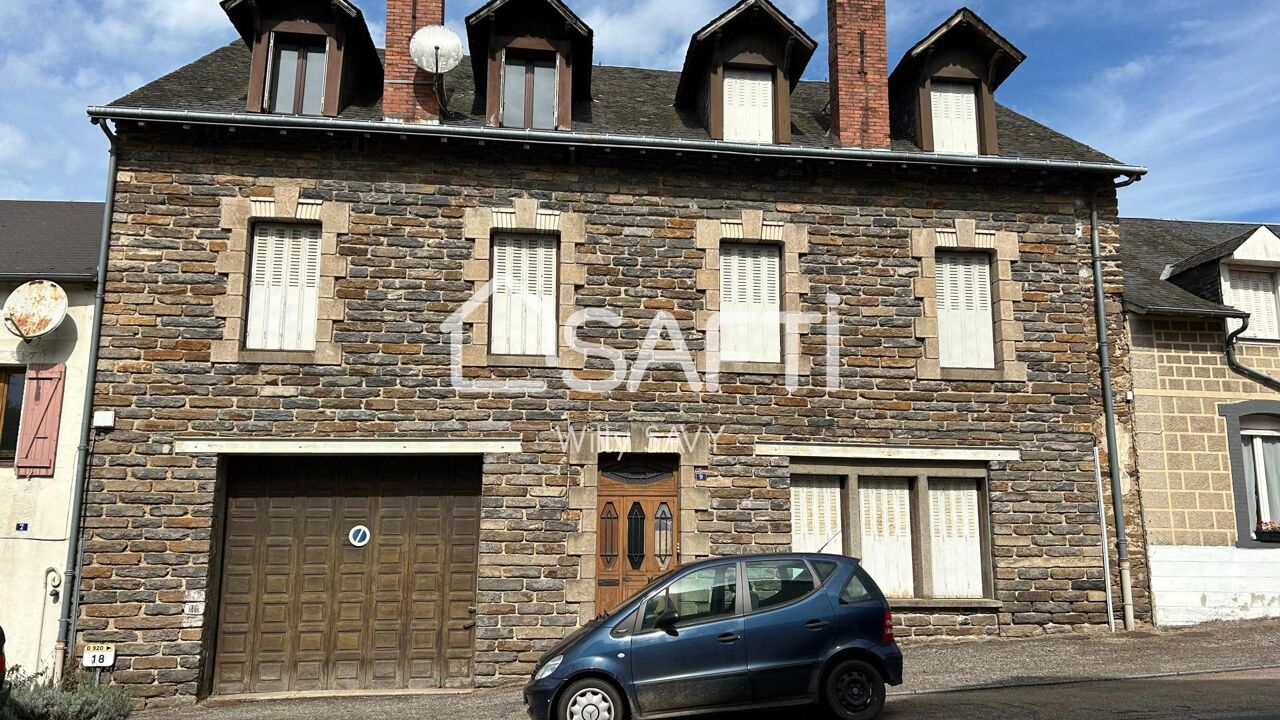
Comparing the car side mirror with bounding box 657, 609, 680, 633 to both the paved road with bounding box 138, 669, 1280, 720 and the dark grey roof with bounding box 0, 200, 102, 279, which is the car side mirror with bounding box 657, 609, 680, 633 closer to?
the paved road with bounding box 138, 669, 1280, 720

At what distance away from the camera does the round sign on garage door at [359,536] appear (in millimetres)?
10789

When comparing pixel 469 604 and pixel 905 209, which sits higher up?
pixel 905 209

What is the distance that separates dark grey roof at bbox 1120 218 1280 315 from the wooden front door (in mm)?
6555

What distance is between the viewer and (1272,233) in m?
12.9

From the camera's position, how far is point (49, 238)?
11883mm

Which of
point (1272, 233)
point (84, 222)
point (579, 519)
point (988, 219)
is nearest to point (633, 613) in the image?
point (579, 519)

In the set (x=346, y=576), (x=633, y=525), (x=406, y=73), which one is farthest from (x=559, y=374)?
(x=406, y=73)

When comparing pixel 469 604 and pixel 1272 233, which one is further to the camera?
pixel 1272 233

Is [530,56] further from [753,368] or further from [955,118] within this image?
[955,118]

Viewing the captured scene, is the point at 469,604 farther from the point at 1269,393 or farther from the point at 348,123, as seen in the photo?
the point at 1269,393

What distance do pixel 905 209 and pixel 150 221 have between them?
9.07 meters

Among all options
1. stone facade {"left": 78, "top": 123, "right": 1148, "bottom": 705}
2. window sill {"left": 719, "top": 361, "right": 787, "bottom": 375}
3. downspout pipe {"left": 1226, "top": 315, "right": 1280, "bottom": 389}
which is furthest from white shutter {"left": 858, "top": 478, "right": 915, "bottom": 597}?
downspout pipe {"left": 1226, "top": 315, "right": 1280, "bottom": 389}

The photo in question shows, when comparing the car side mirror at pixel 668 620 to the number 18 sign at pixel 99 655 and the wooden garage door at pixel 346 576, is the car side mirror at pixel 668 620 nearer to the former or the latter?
the wooden garage door at pixel 346 576

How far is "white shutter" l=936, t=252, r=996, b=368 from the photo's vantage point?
11.8 meters
